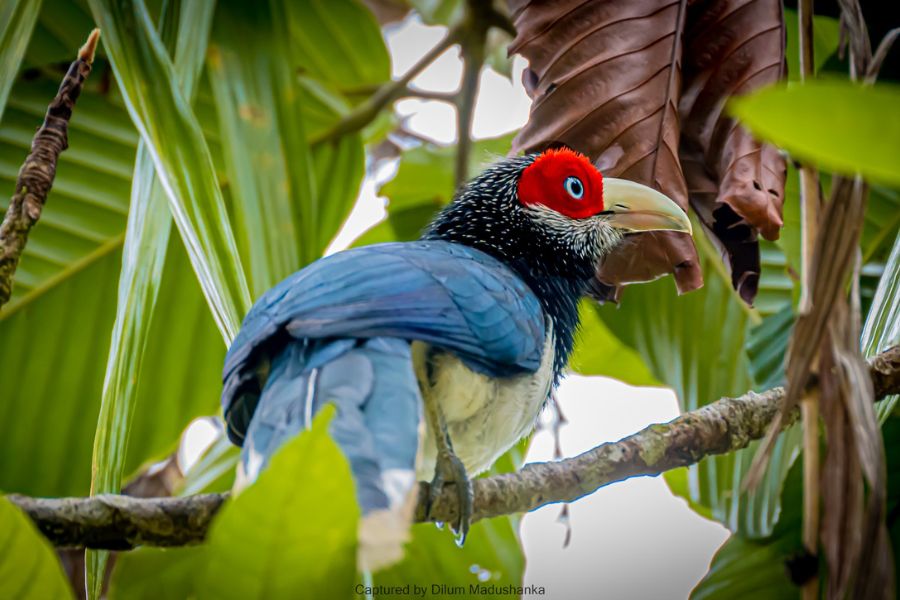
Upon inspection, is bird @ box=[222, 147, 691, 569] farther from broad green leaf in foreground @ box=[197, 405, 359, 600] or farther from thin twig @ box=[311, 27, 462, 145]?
thin twig @ box=[311, 27, 462, 145]

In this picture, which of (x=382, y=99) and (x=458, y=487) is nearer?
(x=458, y=487)

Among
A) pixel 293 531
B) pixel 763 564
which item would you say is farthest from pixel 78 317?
pixel 763 564

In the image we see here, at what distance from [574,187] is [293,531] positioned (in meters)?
1.95

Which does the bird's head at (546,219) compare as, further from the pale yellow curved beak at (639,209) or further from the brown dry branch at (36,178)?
the brown dry branch at (36,178)

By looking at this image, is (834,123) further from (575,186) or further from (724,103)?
(575,186)

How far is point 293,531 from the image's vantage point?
1256 millimetres

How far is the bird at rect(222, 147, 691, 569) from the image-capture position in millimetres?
1577

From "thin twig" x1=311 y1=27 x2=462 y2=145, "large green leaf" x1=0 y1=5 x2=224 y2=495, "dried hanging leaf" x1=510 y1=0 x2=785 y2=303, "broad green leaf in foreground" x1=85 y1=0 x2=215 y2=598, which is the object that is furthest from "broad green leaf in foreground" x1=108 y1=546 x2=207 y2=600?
"dried hanging leaf" x1=510 y1=0 x2=785 y2=303

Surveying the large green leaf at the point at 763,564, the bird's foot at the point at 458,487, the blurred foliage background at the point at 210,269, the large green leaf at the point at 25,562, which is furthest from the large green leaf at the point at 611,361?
the large green leaf at the point at 25,562

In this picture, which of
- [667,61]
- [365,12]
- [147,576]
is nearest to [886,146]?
[667,61]

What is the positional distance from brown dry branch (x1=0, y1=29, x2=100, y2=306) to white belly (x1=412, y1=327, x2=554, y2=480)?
0.93 m

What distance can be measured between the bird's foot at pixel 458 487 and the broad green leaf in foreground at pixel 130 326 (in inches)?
27.3

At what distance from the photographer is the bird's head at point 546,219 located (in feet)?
9.46

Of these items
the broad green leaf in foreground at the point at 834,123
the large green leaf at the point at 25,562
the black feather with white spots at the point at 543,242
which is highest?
the black feather with white spots at the point at 543,242
